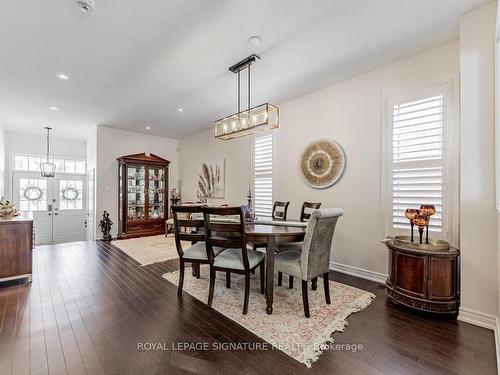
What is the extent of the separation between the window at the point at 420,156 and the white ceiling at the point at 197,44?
2.16ft

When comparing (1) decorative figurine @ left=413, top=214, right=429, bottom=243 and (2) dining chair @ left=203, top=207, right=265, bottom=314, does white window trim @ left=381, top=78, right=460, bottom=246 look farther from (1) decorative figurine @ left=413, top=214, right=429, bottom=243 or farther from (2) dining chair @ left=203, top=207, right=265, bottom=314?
(2) dining chair @ left=203, top=207, right=265, bottom=314

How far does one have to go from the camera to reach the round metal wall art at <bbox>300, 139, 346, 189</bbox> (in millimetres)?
3641

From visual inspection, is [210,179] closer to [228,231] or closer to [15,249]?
[15,249]

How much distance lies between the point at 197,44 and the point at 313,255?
2610mm

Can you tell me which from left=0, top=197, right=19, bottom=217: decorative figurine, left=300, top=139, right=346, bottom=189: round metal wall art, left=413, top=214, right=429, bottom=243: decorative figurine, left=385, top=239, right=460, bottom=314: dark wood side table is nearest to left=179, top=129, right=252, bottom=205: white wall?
left=300, top=139, right=346, bottom=189: round metal wall art

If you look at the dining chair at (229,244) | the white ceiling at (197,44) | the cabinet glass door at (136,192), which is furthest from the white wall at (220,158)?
the dining chair at (229,244)

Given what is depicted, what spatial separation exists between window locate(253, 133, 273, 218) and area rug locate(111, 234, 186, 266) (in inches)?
72.5

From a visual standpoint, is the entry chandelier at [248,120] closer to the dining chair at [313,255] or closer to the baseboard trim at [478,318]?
the dining chair at [313,255]

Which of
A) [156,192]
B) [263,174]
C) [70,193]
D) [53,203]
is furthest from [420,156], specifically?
[53,203]

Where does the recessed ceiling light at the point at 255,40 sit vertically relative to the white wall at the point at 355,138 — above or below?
above

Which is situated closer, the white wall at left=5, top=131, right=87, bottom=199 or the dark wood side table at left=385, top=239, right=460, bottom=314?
the dark wood side table at left=385, top=239, right=460, bottom=314

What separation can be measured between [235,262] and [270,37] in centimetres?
242

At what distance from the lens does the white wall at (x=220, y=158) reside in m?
5.29

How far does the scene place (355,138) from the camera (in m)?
3.48
